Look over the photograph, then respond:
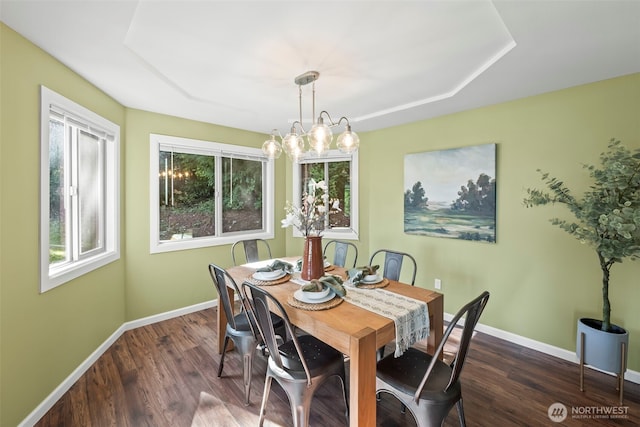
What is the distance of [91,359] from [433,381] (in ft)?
9.30

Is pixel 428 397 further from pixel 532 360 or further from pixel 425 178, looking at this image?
pixel 425 178

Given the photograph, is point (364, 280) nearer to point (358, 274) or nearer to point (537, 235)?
point (358, 274)

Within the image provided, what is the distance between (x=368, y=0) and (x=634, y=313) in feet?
10.2

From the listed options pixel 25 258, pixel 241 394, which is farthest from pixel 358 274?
pixel 25 258

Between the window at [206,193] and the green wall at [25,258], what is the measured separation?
119 cm

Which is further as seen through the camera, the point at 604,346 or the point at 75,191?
the point at 75,191

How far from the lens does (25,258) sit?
1.71m

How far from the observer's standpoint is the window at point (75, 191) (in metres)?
1.86

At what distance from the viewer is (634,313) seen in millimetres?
2184

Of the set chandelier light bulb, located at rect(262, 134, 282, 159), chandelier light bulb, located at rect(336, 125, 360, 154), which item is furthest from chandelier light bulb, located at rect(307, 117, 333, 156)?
chandelier light bulb, located at rect(262, 134, 282, 159)

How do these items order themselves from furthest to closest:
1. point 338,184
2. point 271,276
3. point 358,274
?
point 338,184
point 271,276
point 358,274

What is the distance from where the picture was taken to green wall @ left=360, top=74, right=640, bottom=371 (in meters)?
2.24

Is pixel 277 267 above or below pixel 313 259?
below

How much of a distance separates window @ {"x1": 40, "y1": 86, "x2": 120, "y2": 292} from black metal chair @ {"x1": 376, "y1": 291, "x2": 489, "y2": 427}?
2.38 meters
